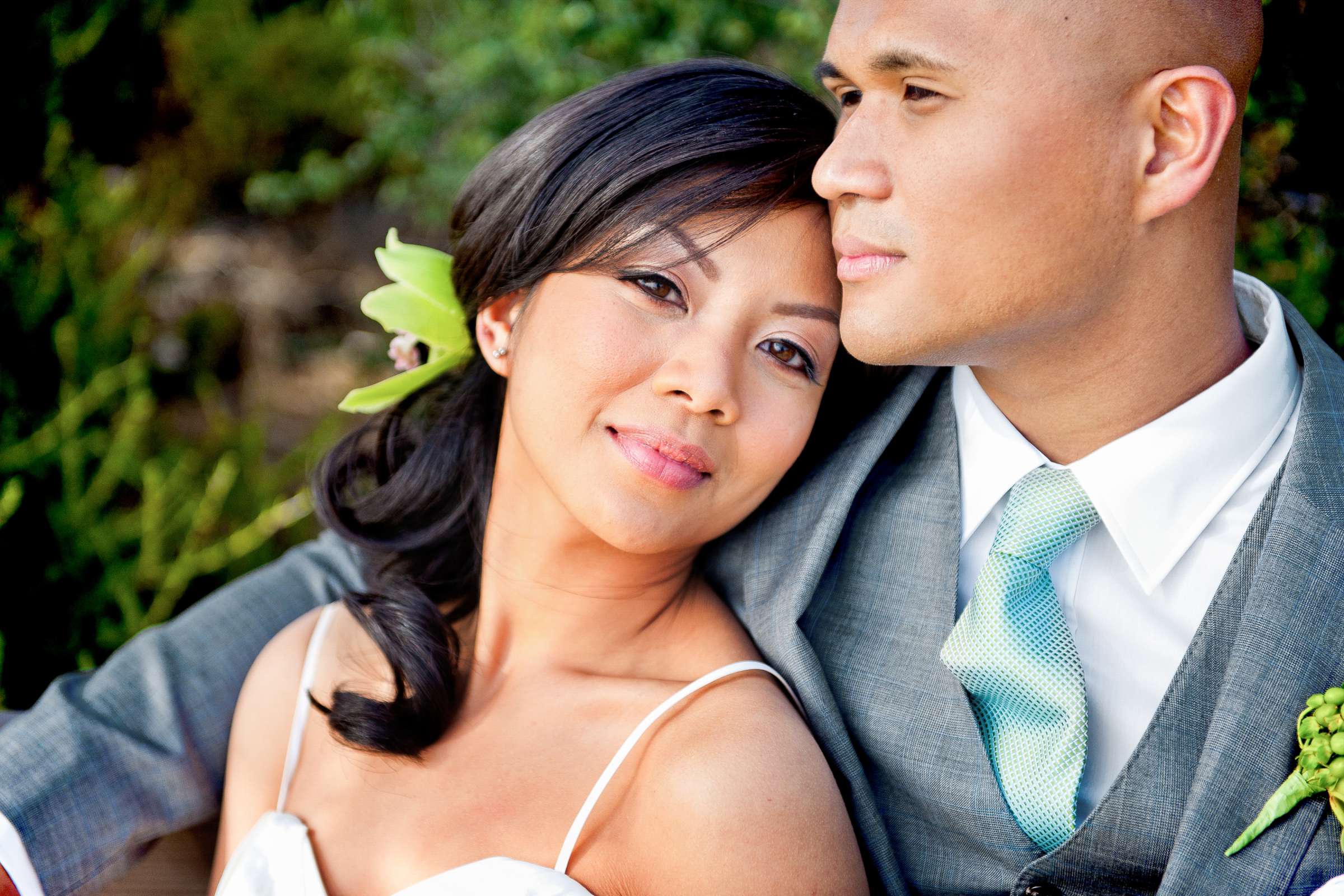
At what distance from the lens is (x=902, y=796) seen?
2100 millimetres

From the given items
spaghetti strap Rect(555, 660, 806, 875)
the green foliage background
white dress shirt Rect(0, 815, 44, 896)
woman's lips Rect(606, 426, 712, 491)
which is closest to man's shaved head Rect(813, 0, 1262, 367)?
woman's lips Rect(606, 426, 712, 491)

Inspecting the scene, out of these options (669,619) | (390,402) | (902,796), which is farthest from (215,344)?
(902,796)

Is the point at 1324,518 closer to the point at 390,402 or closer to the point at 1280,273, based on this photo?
the point at 1280,273

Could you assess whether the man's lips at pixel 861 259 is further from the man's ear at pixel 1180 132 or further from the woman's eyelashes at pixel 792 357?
the man's ear at pixel 1180 132

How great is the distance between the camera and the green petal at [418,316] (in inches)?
96.9

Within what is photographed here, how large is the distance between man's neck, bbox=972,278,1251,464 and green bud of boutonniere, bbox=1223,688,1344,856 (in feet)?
1.90

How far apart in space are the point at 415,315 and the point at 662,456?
0.80m

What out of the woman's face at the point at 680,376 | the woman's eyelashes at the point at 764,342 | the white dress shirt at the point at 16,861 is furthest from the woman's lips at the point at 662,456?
the white dress shirt at the point at 16,861

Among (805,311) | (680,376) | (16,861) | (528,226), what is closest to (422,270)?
(528,226)

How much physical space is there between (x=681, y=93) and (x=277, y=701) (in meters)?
1.56

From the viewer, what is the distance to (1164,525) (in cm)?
196

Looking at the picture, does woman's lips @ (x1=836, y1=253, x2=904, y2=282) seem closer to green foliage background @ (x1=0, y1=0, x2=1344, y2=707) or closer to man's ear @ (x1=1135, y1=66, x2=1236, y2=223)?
man's ear @ (x1=1135, y1=66, x2=1236, y2=223)

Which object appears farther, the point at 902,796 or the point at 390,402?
the point at 390,402

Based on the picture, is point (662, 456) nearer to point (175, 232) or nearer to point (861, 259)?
point (861, 259)
